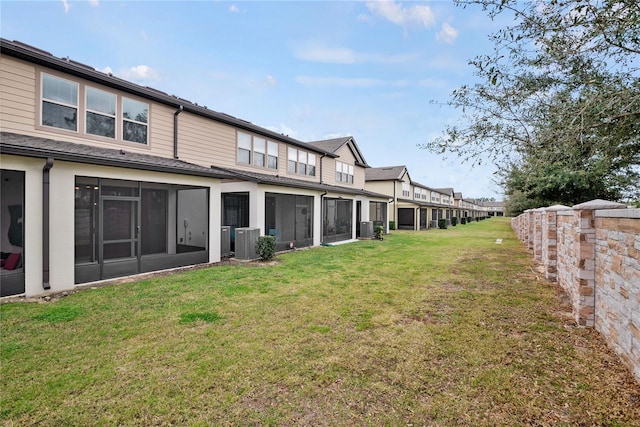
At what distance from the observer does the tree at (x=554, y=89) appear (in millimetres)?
4586

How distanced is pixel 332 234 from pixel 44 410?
1534 cm

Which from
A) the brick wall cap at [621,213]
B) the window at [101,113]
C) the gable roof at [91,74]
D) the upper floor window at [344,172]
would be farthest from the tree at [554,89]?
the upper floor window at [344,172]

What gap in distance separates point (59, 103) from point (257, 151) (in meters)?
7.58

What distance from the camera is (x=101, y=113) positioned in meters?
9.10

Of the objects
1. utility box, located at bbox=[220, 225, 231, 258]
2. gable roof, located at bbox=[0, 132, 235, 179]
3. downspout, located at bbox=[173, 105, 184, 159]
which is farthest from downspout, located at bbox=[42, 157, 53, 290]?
utility box, located at bbox=[220, 225, 231, 258]

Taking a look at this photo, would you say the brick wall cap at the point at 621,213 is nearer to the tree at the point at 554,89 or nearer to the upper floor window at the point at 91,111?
the tree at the point at 554,89

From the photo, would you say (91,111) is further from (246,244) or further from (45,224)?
(246,244)

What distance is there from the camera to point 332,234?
17.8 meters

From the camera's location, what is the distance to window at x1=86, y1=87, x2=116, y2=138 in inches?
348

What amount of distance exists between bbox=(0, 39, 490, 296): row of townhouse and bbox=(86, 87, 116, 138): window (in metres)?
0.03

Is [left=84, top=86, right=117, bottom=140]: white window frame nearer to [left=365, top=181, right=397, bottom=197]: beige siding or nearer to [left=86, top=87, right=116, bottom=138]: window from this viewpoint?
[left=86, top=87, right=116, bottom=138]: window

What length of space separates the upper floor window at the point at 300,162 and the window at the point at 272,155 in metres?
1.00

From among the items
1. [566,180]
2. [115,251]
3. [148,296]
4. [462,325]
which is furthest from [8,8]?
[566,180]

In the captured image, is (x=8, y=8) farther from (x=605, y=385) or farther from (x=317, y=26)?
(x=605, y=385)
